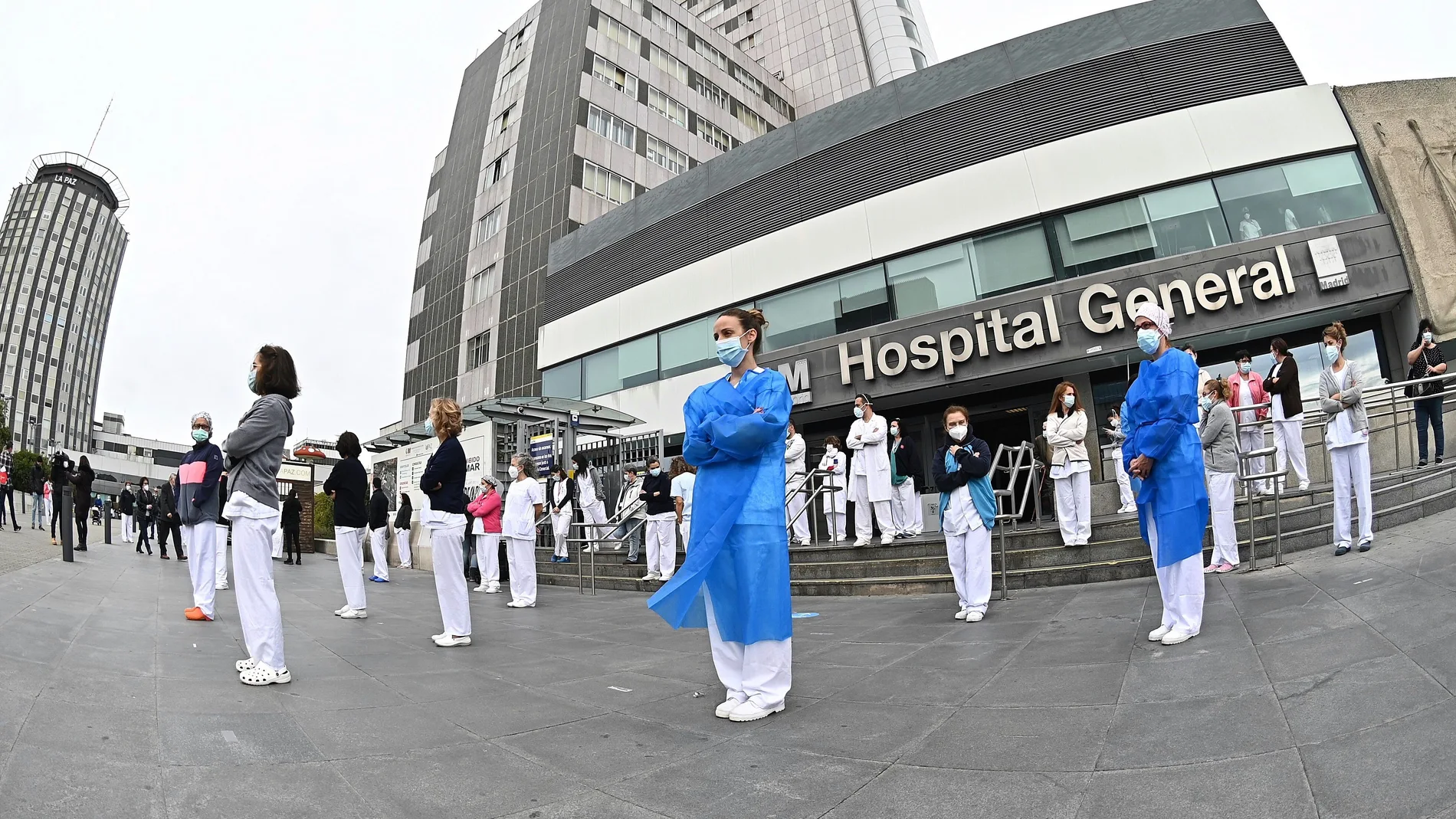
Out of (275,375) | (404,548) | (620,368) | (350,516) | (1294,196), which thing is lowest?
(404,548)

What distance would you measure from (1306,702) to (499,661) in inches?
177

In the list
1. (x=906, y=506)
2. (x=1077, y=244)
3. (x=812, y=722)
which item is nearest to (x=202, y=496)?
(x=812, y=722)

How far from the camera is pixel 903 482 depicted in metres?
10.6

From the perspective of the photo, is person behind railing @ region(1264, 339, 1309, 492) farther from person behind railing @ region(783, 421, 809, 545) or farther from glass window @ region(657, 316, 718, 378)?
glass window @ region(657, 316, 718, 378)

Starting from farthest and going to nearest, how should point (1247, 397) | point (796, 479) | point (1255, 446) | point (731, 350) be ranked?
1. point (796, 479)
2. point (1247, 397)
3. point (1255, 446)
4. point (731, 350)

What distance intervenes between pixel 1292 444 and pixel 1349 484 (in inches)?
133

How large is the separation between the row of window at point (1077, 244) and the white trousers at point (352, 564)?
1283 cm

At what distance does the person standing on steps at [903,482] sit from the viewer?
34.9 ft

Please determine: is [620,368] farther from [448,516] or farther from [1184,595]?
[1184,595]

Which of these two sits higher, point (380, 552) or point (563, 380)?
point (563, 380)

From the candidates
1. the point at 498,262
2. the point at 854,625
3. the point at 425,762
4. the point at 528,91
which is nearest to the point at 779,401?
the point at 425,762

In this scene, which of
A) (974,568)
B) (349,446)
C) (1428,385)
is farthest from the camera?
(1428,385)

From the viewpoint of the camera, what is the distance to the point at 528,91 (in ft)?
107

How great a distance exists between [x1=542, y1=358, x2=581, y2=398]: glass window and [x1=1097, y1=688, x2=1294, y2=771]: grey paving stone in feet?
72.5
